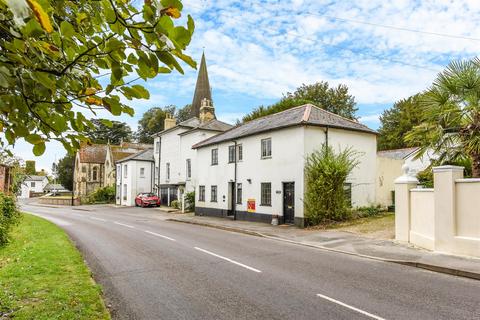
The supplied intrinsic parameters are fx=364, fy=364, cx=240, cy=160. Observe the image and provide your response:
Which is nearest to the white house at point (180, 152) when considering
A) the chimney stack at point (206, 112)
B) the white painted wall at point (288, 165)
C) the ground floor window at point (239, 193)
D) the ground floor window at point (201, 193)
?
the chimney stack at point (206, 112)

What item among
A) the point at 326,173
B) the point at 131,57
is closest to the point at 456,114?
the point at 326,173

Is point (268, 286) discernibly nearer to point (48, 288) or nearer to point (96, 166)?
point (48, 288)

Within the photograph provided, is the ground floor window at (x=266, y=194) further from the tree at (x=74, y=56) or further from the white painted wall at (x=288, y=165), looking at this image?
the tree at (x=74, y=56)

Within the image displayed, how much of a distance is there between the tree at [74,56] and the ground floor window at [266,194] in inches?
780

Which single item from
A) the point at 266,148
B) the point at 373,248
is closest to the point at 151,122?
the point at 266,148

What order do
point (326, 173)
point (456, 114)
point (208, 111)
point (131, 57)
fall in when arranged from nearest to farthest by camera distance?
point (131, 57), point (456, 114), point (326, 173), point (208, 111)

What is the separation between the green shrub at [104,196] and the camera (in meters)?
54.9

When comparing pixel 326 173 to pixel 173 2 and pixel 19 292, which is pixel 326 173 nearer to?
pixel 19 292

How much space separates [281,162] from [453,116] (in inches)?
420

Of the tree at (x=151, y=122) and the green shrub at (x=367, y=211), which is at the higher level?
the tree at (x=151, y=122)

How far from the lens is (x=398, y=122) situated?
50156 millimetres

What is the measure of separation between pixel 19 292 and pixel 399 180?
13.0 metres

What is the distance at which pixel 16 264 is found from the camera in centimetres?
945

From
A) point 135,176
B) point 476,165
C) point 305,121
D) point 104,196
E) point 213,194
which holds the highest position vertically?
point 305,121
